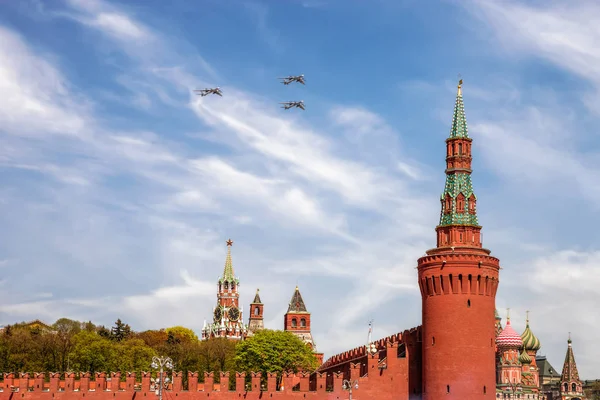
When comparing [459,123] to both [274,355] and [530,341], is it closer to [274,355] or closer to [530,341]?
[274,355]

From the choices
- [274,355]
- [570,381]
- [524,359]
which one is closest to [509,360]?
[524,359]

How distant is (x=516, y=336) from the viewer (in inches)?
5620

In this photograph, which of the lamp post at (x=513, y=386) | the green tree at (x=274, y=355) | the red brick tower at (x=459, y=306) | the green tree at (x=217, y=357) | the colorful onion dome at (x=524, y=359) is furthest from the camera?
the colorful onion dome at (x=524, y=359)

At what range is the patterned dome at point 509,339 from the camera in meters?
141

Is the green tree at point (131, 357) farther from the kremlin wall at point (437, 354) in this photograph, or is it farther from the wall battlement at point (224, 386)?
the wall battlement at point (224, 386)

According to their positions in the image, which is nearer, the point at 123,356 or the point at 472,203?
the point at 472,203

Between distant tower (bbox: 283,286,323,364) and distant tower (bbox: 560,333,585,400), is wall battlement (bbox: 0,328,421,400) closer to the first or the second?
distant tower (bbox: 560,333,585,400)

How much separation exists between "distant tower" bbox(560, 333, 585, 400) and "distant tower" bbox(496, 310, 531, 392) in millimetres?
32960

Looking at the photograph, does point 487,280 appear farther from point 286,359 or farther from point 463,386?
point 286,359

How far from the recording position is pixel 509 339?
141625mm

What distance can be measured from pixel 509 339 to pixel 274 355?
133ft

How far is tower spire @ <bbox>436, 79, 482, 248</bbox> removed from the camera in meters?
82.3

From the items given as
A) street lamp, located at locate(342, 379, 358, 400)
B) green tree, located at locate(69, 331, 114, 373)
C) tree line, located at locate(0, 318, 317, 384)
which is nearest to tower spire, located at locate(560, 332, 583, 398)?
tree line, located at locate(0, 318, 317, 384)

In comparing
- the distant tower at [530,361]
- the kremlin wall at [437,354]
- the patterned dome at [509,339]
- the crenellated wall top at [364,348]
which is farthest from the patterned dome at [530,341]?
the kremlin wall at [437,354]
